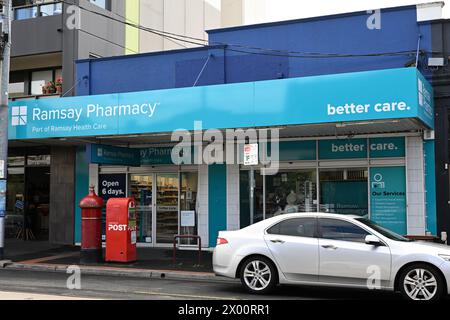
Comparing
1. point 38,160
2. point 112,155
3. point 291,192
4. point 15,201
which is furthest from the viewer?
point 15,201

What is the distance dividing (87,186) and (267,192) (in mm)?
6131

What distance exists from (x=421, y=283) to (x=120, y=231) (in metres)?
7.59

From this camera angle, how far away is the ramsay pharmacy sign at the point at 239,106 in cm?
1209

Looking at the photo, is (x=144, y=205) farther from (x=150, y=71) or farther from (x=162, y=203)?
(x=150, y=71)

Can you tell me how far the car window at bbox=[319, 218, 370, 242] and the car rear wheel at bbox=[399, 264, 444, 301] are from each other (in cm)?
94

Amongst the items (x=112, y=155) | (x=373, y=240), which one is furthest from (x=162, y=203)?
(x=373, y=240)

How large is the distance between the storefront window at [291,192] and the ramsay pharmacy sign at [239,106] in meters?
3.00

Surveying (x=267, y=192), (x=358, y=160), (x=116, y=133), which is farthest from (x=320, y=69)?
(x=116, y=133)

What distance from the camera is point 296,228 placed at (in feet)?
33.0

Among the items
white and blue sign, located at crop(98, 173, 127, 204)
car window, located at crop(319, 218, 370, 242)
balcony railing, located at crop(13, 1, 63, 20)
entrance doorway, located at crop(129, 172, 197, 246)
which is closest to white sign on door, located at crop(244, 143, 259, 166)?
car window, located at crop(319, 218, 370, 242)

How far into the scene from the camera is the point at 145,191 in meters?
17.7

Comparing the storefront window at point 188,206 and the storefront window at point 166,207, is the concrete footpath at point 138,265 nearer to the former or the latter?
the storefront window at point 166,207

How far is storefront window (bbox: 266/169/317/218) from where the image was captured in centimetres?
1552

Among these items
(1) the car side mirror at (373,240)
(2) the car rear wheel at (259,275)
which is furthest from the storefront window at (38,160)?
(1) the car side mirror at (373,240)
